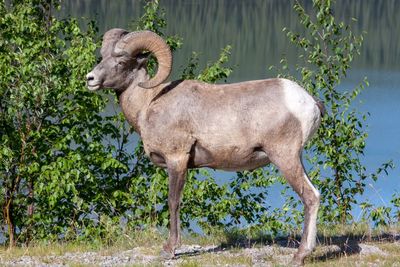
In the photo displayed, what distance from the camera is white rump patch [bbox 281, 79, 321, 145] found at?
8320 mm

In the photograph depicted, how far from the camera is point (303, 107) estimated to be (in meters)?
8.33

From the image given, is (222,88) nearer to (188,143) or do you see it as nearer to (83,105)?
(188,143)

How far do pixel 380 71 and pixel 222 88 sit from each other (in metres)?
40.4

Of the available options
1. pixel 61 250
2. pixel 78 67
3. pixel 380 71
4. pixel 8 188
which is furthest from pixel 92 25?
pixel 380 71

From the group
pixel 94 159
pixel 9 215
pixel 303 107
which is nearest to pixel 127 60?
pixel 303 107

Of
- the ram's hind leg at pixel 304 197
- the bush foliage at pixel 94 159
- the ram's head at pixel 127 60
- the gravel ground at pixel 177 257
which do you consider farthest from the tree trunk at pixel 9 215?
the ram's hind leg at pixel 304 197

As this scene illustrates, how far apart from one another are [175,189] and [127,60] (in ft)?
4.89

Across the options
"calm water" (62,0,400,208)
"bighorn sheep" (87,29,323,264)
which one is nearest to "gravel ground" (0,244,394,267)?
"bighorn sheep" (87,29,323,264)

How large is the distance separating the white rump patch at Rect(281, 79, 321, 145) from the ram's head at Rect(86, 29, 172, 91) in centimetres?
140

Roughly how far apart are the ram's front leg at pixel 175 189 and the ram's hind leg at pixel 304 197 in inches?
40.2

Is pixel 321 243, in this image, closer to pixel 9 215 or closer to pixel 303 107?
pixel 303 107

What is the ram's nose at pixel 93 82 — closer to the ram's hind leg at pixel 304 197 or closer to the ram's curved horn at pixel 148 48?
the ram's curved horn at pixel 148 48

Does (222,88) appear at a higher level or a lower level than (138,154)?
higher

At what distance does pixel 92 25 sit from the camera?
16469mm
